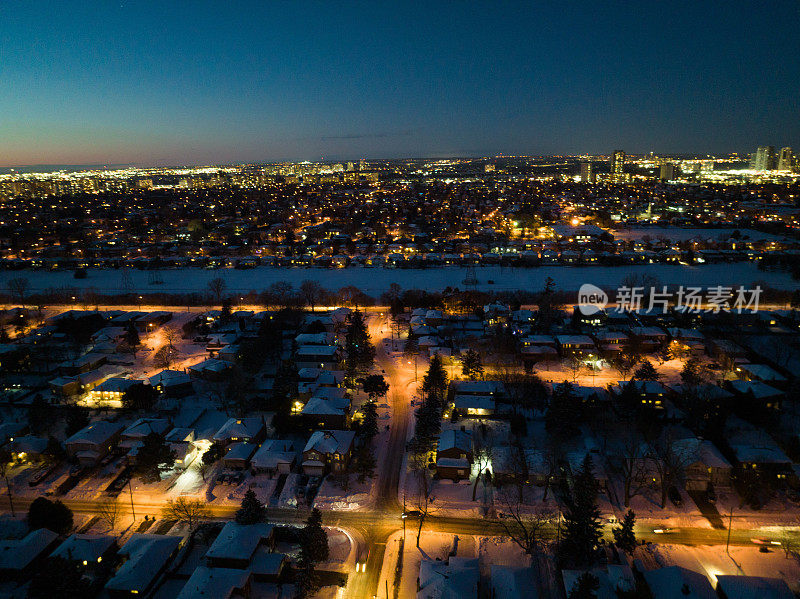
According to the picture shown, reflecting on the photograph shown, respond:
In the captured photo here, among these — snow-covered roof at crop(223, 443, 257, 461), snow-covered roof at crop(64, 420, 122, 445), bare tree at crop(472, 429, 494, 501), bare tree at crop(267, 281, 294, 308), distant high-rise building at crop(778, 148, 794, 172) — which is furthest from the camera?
distant high-rise building at crop(778, 148, 794, 172)

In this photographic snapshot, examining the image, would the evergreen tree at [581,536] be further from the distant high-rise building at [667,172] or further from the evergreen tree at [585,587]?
the distant high-rise building at [667,172]

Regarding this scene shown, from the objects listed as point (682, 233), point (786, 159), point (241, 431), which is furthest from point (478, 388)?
point (786, 159)

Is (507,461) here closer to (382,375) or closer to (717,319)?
(382,375)

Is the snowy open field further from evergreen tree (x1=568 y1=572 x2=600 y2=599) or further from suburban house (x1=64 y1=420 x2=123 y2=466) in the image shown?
evergreen tree (x1=568 y1=572 x2=600 y2=599)

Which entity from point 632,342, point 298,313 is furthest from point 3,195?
point 632,342

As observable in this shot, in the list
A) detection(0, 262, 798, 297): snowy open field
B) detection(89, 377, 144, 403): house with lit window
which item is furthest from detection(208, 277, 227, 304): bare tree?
detection(89, 377, 144, 403): house with lit window

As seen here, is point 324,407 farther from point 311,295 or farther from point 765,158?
point 765,158
